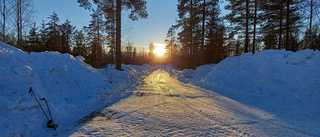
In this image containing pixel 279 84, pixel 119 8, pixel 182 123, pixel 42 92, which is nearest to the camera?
pixel 182 123

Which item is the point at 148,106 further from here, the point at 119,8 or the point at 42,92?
the point at 119,8

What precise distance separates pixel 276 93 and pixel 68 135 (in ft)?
26.2

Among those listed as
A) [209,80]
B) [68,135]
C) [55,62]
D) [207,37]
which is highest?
[207,37]

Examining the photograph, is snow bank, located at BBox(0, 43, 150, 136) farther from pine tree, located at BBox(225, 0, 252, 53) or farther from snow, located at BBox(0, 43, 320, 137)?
pine tree, located at BBox(225, 0, 252, 53)

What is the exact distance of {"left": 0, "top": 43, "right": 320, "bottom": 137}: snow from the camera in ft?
9.80

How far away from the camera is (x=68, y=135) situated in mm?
2838

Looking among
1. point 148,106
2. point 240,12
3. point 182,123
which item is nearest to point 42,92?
point 148,106

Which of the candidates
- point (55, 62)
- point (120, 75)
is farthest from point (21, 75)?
point (120, 75)

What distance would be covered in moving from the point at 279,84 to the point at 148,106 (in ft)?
21.5

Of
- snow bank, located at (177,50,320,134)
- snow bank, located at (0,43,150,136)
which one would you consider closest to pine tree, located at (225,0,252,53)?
snow bank, located at (177,50,320,134)

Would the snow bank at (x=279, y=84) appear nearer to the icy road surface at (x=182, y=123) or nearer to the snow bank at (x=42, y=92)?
the icy road surface at (x=182, y=123)

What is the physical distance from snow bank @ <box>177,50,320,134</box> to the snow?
0.03 metres

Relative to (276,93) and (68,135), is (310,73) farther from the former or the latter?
(68,135)

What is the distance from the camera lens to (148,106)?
15.2ft
